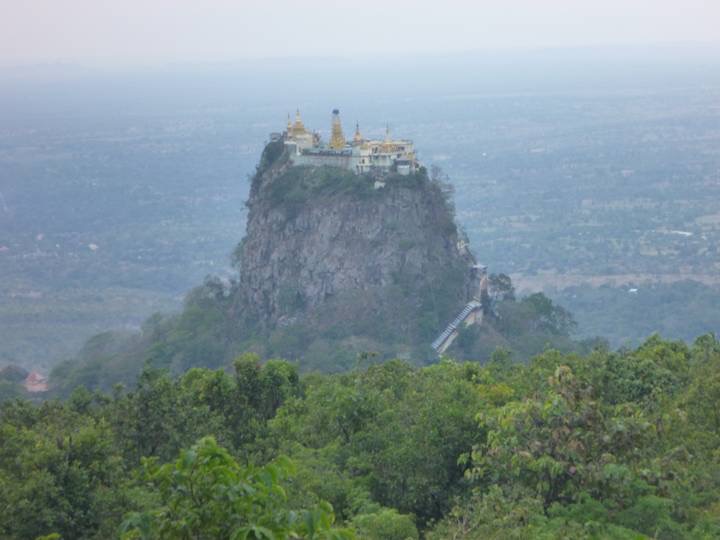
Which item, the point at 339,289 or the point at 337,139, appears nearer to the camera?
the point at 337,139

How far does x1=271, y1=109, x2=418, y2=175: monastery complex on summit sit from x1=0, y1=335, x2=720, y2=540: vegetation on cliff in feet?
103

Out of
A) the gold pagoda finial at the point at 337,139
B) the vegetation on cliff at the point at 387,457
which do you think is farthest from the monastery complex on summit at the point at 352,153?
the vegetation on cliff at the point at 387,457

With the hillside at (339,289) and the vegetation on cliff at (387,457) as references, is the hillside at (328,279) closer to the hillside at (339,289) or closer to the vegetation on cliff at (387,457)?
the hillside at (339,289)

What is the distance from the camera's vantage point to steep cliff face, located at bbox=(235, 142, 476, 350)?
5422cm

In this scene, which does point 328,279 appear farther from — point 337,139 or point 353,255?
point 337,139

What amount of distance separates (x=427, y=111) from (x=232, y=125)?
35.0 meters

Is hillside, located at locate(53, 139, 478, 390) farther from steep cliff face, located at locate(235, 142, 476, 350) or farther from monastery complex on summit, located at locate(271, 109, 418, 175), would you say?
monastery complex on summit, located at locate(271, 109, 418, 175)

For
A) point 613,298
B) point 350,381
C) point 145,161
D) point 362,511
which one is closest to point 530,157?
point 145,161

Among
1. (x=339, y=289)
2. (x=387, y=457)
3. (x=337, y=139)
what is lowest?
(x=339, y=289)

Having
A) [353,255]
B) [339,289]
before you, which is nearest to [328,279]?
[339,289]

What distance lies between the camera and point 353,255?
56.1 metres

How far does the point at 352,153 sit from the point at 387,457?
37233 mm

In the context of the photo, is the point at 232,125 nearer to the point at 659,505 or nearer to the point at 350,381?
the point at 350,381

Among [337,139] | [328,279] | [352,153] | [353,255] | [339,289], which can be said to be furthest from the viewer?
[328,279]
